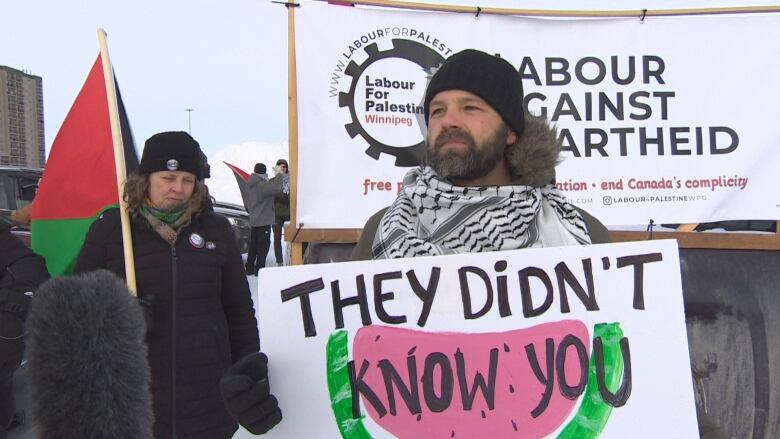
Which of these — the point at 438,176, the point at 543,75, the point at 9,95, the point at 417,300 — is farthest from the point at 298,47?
the point at 9,95

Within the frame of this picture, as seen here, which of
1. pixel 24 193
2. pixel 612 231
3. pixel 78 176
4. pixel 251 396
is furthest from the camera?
pixel 24 193

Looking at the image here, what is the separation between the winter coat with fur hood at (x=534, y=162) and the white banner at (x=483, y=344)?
276 millimetres

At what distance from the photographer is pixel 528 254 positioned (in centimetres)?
139

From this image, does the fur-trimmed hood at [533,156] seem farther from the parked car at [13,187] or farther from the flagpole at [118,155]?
the parked car at [13,187]

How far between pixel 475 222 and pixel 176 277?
55.5 inches

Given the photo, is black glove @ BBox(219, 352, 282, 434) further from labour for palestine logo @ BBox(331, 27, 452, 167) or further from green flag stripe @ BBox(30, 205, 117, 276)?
labour for palestine logo @ BBox(331, 27, 452, 167)

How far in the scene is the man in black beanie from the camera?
59.4 inches

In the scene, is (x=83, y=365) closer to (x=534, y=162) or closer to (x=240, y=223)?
(x=534, y=162)

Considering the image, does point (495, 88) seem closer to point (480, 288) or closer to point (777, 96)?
point (480, 288)

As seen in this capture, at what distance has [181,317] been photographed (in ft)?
7.88

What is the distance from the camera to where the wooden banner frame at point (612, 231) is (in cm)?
309

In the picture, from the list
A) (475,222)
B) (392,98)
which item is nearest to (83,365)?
(475,222)

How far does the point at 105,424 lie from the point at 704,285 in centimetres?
324

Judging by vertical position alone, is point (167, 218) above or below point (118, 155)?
below
